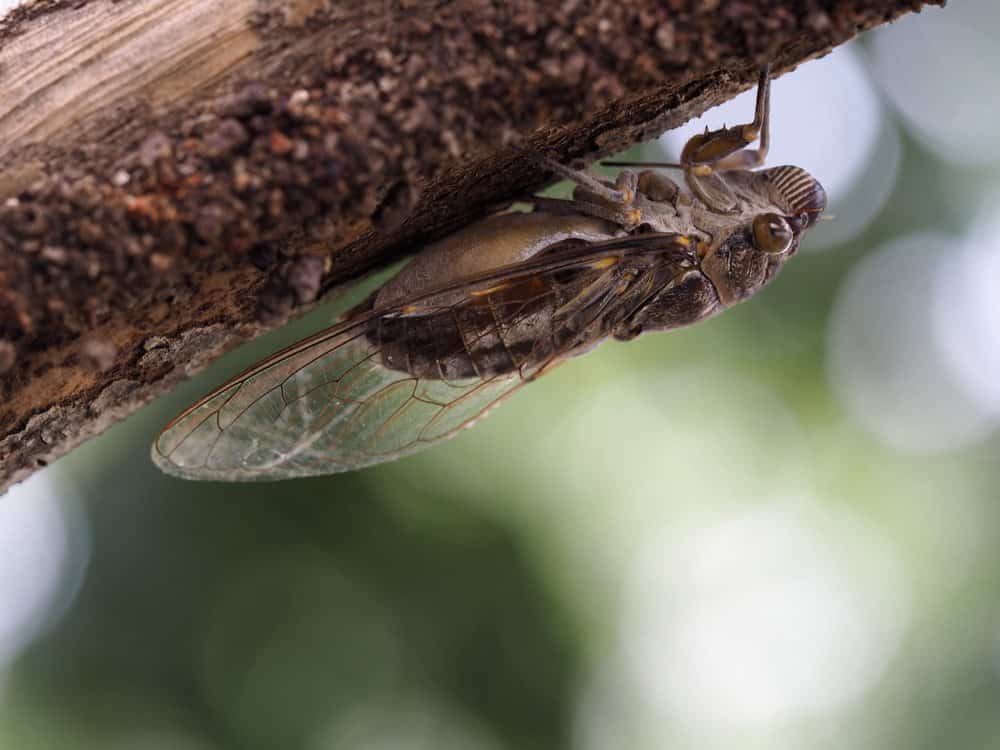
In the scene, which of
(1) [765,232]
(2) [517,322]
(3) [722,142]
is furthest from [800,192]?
(2) [517,322]

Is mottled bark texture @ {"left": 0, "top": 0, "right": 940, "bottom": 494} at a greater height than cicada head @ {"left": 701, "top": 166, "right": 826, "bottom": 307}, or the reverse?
mottled bark texture @ {"left": 0, "top": 0, "right": 940, "bottom": 494}

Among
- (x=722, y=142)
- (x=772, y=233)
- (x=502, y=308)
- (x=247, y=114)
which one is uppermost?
(x=247, y=114)

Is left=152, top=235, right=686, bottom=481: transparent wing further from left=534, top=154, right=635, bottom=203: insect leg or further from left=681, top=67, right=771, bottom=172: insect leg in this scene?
left=681, top=67, right=771, bottom=172: insect leg

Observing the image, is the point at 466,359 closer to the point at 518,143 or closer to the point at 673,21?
the point at 518,143

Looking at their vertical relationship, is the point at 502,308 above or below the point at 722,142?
below

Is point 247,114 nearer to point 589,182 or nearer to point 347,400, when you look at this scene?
point 589,182

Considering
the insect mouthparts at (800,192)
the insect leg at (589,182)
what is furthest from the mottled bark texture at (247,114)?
the insect mouthparts at (800,192)

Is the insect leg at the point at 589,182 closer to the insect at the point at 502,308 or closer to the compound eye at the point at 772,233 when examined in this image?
the insect at the point at 502,308

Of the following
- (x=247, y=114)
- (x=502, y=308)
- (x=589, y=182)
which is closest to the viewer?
(x=247, y=114)

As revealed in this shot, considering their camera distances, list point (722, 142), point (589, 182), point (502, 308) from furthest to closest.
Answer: point (722, 142) < point (502, 308) < point (589, 182)

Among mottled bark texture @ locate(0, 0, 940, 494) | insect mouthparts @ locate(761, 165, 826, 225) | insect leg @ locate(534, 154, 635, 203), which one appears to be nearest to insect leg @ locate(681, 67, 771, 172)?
Result: insect mouthparts @ locate(761, 165, 826, 225)
